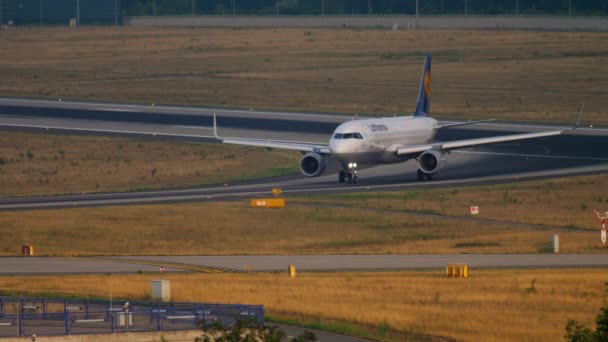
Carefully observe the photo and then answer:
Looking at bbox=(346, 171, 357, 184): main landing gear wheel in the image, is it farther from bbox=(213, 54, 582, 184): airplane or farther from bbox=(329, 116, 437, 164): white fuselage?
bbox=(329, 116, 437, 164): white fuselage

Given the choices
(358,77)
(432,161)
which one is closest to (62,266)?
(432,161)

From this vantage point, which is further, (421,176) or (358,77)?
(358,77)

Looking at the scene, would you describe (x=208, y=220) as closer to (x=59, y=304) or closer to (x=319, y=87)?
(x=59, y=304)

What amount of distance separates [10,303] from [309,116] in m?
81.2

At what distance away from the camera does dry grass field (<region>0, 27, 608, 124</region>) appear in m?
140

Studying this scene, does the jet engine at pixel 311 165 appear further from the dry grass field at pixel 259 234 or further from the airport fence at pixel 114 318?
the airport fence at pixel 114 318

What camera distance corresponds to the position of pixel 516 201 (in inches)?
3196

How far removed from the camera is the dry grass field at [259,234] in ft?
226

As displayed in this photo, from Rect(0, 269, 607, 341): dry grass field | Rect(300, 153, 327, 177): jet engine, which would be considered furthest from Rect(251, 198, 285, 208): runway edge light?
Rect(0, 269, 607, 341): dry grass field

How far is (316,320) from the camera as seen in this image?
48.1m

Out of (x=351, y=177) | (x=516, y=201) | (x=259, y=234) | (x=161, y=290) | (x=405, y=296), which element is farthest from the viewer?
(x=351, y=177)

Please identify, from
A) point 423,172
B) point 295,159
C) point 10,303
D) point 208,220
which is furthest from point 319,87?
point 10,303

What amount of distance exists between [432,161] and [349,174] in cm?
589

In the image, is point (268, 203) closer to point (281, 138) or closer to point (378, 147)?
point (378, 147)
